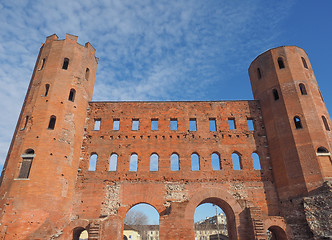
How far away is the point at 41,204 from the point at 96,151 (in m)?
4.77

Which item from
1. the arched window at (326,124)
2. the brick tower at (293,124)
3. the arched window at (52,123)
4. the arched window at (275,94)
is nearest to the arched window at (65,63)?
the arched window at (52,123)

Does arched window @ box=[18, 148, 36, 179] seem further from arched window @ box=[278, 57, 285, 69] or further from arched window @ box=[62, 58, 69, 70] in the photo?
Answer: arched window @ box=[278, 57, 285, 69]

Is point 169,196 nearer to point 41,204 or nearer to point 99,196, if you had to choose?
point 99,196

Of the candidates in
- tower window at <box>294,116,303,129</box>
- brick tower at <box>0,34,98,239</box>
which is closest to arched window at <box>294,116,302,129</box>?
tower window at <box>294,116,303,129</box>

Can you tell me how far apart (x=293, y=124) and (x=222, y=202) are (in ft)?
23.3

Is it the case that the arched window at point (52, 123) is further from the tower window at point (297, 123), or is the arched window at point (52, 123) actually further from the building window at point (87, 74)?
the tower window at point (297, 123)

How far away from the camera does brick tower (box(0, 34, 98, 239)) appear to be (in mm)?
12648

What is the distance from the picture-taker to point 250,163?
15961 millimetres

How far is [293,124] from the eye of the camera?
15.4 meters

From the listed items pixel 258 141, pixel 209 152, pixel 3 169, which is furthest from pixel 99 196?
pixel 258 141

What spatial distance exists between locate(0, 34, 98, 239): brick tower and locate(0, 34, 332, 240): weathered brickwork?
0.07 meters

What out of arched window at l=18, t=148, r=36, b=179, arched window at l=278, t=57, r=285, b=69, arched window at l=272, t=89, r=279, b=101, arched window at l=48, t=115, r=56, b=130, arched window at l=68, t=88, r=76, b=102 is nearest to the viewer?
arched window at l=18, t=148, r=36, b=179

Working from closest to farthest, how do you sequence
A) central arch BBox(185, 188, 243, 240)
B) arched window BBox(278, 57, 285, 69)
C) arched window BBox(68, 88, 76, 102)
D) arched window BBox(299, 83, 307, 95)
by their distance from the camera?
central arch BBox(185, 188, 243, 240), arched window BBox(299, 83, 307, 95), arched window BBox(68, 88, 76, 102), arched window BBox(278, 57, 285, 69)

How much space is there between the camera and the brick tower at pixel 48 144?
1265 centimetres
